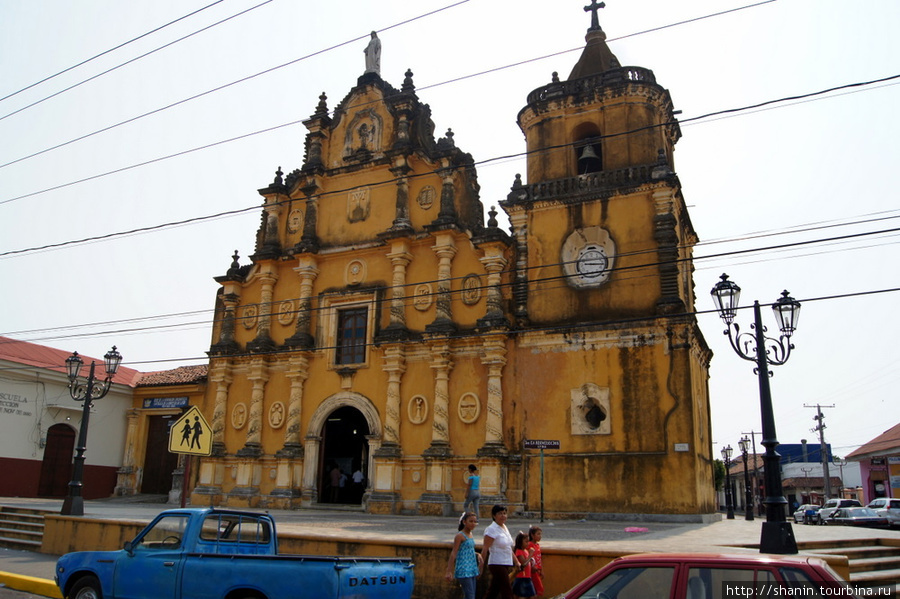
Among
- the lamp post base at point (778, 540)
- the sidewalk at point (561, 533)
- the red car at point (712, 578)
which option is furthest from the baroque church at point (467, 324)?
the red car at point (712, 578)

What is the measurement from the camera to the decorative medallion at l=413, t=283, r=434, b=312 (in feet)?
73.0

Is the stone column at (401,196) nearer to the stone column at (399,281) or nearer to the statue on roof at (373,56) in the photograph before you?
the stone column at (399,281)

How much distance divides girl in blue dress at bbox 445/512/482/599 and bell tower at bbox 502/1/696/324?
11406 millimetres

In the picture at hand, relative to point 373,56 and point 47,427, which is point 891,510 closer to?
point 373,56

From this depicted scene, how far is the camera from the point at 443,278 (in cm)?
2198

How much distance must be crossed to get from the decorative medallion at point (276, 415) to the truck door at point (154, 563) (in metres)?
14.7

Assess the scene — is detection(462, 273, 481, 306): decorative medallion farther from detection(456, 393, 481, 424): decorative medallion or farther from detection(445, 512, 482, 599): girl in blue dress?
detection(445, 512, 482, 599): girl in blue dress

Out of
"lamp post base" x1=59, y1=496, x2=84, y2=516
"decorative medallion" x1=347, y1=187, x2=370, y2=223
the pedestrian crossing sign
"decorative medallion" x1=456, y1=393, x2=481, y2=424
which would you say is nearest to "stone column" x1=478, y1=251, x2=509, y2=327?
"decorative medallion" x1=456, y1=393, x2=481, y2=424

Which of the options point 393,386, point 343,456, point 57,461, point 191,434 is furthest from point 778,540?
point 57,461

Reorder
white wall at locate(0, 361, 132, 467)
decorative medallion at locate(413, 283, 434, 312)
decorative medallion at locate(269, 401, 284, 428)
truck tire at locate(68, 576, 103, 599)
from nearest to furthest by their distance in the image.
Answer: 1. truck tire at locate(68, 576, 103, 599)
2. decorative medallion at locate(413, 283, 434, 312)
3. decorative medallion at locate(269, 401, 284, 428)
4. white wall at locate(0, 361, 132, 467)

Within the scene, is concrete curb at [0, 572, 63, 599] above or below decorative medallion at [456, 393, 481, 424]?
below

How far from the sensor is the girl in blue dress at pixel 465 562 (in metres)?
8.15

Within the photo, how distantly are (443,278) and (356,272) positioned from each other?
356 cm

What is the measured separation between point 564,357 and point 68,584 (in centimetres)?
1342
